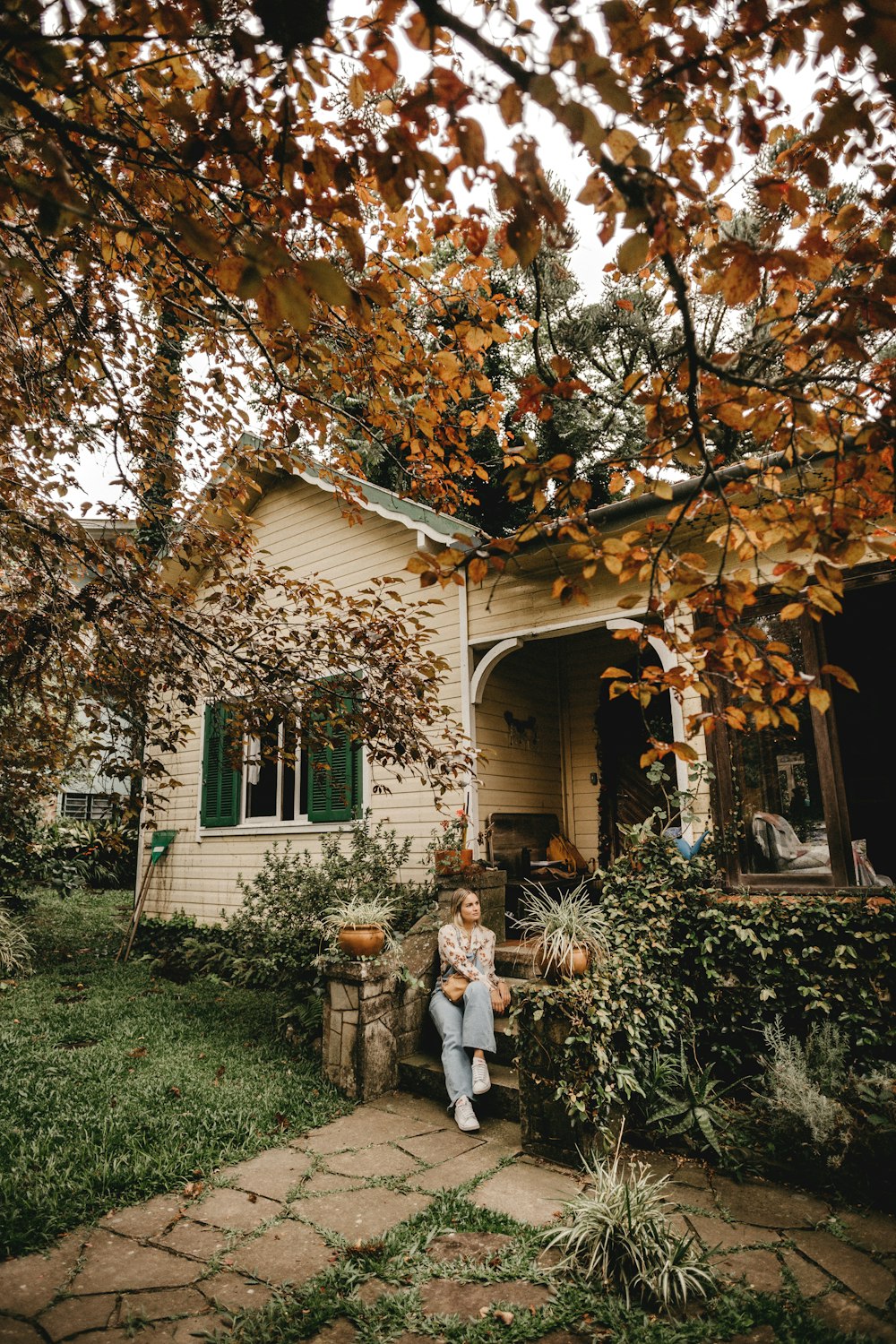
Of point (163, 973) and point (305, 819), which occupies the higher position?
point (305, 819)

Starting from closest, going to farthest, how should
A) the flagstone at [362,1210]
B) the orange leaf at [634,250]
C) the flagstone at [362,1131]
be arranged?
the orange leaf at [634,250]
the flagstone at [362,1210]
the flagstone at [362,1131]

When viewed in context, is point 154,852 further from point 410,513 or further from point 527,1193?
point 527,1193

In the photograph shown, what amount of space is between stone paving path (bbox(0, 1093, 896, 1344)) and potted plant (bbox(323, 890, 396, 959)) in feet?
3.93

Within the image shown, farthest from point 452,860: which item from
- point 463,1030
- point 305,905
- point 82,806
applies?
point 82,806

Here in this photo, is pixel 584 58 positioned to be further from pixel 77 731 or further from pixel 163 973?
pixel 163 973

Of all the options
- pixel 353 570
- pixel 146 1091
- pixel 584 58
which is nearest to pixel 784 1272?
pixel 146 1091

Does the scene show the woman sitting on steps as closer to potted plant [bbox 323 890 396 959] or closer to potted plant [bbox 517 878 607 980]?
potted plant [bbox 323 890 396 959]

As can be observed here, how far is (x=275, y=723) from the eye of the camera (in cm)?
443

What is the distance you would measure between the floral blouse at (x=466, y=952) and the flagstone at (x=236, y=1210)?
2015 millimetres

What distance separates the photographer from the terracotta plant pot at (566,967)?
445 cm

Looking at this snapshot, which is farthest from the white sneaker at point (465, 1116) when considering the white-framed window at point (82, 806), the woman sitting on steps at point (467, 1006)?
the white-framed window at point (82, 806)

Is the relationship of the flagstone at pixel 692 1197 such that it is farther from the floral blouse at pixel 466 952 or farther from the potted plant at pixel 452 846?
the potted plant at pixel 452 846

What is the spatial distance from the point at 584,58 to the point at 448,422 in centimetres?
367

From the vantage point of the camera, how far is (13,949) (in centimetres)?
898
